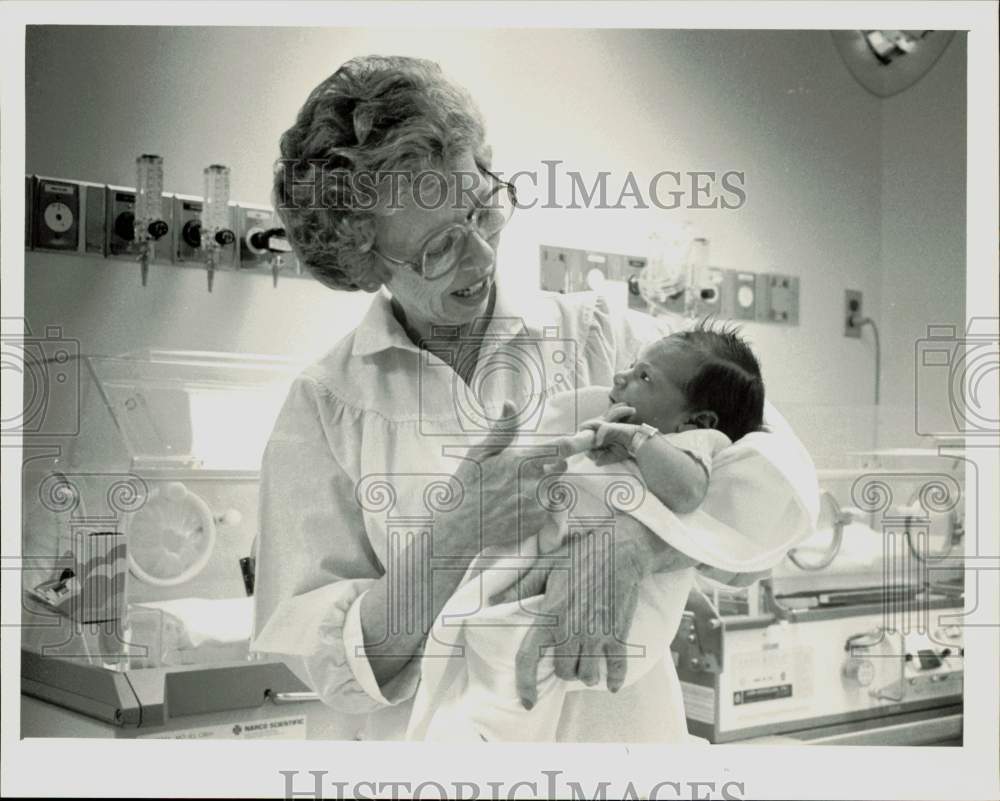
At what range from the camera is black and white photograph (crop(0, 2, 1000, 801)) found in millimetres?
2480

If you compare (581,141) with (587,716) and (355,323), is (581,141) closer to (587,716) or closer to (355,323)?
(355,323)

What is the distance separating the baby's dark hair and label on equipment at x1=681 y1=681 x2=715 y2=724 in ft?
1.83

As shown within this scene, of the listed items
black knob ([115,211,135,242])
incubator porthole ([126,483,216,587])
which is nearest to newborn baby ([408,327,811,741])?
incubator porthole ([126,483,216,587])

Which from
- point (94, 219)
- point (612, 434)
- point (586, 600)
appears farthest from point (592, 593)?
point (94, 219)

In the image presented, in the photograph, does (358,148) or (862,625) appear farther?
(862,625)

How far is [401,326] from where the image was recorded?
2537 mm

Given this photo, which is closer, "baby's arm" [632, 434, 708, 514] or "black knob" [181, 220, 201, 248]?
"baby's arm" [632, 434, 708, 514]

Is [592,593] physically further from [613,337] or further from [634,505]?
[613,337]

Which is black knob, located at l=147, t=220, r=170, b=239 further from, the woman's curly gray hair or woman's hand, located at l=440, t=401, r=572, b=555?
woman's hand, located at l=440, t=401, r=572, b=555

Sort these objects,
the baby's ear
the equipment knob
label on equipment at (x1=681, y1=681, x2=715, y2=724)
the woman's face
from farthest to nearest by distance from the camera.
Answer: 1. the equipment knob
2. label on equipment at (x1=681, y1=681, x2=715, y2=724)
3. the woman's face
4. the baby's ear

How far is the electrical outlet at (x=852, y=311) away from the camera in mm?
2680

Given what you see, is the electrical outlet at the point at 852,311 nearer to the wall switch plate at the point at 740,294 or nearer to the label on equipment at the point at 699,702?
the wall switch plate at the point at 740,294

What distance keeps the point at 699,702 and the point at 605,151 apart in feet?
3.84

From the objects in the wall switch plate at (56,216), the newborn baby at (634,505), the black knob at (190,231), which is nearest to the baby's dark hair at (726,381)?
the newborn baby at (634,505)
